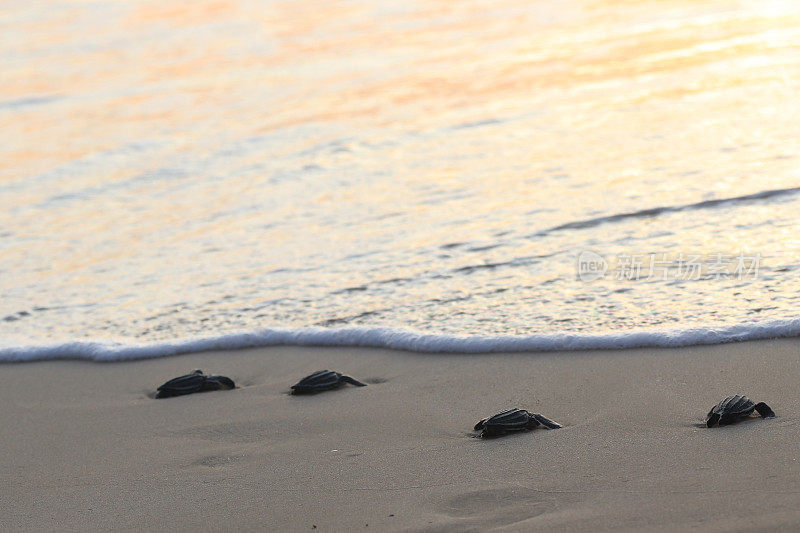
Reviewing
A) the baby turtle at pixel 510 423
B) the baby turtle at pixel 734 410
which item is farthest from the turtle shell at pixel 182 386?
the baby turtle at pixel 734 410

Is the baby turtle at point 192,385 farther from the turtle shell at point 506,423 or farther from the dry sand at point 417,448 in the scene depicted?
the turtle shell at point 506,423

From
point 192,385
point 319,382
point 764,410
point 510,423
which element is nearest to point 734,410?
point 764,410

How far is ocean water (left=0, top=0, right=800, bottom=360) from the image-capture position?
463 centimetres

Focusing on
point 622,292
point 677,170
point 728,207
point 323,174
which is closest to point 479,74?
point 323,174

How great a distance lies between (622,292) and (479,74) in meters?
6.20

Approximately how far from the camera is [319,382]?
387 centimetres

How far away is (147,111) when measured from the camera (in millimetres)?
10266

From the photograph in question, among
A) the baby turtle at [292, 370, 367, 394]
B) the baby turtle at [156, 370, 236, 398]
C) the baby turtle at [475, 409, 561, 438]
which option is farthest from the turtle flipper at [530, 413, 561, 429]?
the baby turtle at [156, 370, 236, 398]

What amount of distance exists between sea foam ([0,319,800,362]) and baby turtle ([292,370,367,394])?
498mm

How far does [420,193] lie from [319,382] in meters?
3.01

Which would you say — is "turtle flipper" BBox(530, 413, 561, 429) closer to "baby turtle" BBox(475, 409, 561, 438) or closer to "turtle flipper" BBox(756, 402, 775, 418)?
"baby turtle" BBox(475, 409, 561, 438)

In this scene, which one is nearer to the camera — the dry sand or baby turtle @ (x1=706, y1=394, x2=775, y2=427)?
the dry sand

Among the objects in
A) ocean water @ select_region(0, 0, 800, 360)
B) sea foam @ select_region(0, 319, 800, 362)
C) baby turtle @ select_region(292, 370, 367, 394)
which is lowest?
baby turtle @ select_region(292, 370, 367, 394)

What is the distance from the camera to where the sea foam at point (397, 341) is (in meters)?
3.93
